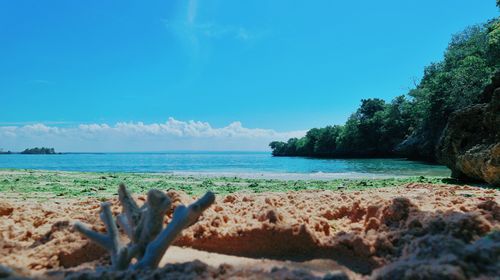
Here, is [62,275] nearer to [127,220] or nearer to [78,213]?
[127,220]

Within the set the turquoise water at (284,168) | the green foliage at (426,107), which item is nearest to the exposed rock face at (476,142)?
the turquoise water at (284,168)

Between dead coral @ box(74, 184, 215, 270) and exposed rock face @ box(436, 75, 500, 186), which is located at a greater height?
exposed rock face @ box(436, 75, 500, 186)

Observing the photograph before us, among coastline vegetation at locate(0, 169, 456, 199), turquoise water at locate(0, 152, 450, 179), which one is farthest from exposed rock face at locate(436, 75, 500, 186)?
turquoise water at locate(0, 152, 450, 179)

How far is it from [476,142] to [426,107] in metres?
25.1

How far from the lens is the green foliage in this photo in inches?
1191

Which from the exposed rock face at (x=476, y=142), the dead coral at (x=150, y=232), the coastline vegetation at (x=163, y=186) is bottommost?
the coastline vegetation at (x=163, y=186)

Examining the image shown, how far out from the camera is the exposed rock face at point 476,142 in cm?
1079

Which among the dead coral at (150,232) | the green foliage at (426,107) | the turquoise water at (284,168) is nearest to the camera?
the dead coral at (150,232)

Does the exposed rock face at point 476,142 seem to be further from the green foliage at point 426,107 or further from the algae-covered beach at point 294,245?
the green foliage at point 426,107

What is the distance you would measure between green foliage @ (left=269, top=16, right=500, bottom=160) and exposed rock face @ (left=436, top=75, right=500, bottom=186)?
40.6 ft

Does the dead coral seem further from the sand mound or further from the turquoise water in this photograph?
the turquoise water

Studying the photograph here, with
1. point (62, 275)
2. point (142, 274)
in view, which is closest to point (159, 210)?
point (142, 274)

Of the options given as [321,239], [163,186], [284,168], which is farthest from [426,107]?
[321,239]

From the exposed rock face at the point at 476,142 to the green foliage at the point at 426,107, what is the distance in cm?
1238
